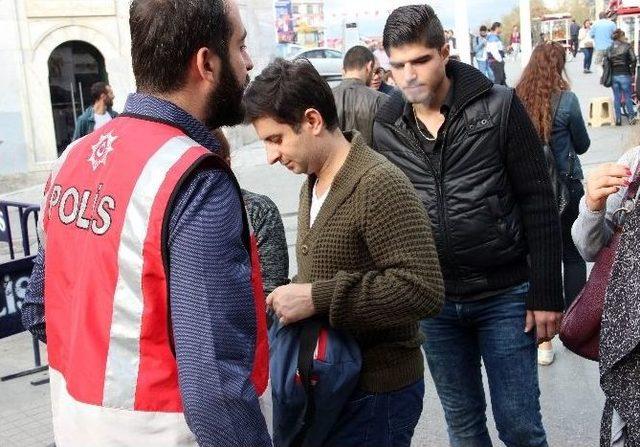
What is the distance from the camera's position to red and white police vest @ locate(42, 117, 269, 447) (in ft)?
5.06

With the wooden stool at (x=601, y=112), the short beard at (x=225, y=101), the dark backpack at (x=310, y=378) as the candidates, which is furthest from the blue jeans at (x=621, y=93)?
the short beard at (x=225, y=101)

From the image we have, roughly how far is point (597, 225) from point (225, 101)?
1.13 m

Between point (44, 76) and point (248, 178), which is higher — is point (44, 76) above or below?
above

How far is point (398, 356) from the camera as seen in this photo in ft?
7.91

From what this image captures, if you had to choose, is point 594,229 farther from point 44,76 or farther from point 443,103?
point 44,76

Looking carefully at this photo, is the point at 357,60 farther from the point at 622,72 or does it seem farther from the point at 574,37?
the point at 574,37

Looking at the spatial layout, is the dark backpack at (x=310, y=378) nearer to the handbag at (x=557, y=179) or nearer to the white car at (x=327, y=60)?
the handbag at (x=557, y=179)

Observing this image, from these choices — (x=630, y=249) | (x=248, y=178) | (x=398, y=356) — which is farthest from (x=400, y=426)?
(x=248, y=178)

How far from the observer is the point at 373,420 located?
240 cm

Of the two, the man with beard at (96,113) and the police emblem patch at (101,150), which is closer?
the police emblem patch at (101,150)

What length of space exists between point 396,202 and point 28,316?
3.30 ft

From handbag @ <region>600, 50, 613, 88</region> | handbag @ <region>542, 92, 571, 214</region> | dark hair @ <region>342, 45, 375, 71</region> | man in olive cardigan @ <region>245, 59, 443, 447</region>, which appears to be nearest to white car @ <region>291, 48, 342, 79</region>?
handbag @ <region>600, 50, 613, 88</region>

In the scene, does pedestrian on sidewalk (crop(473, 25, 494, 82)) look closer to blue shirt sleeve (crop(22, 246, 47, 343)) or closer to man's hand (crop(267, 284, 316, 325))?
man's hand (crop(267, 284, 316, 325))

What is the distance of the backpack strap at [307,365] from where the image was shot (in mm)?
2254
